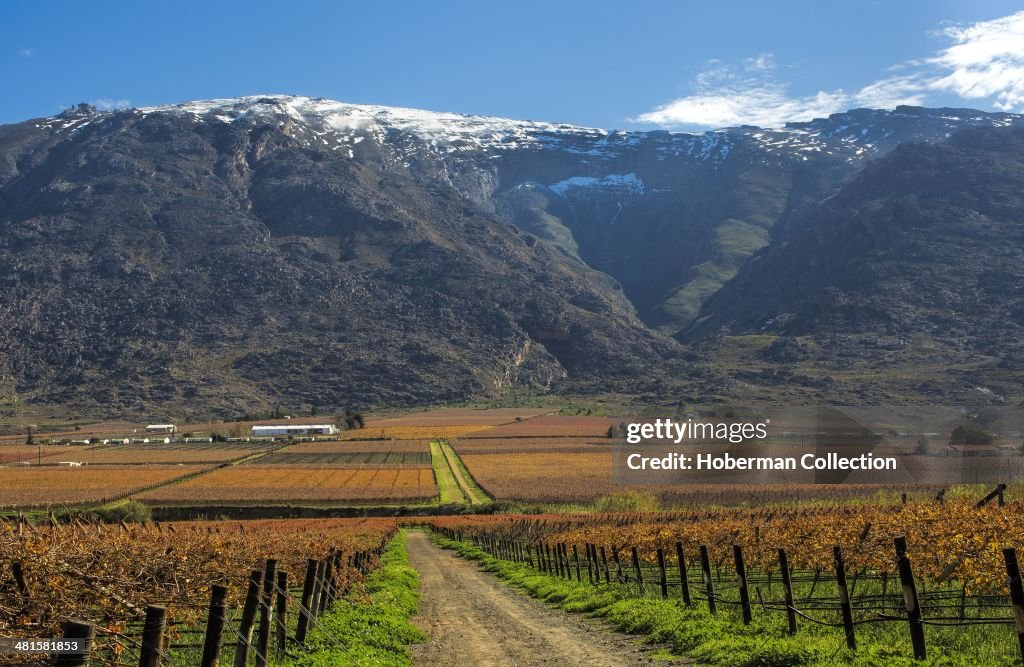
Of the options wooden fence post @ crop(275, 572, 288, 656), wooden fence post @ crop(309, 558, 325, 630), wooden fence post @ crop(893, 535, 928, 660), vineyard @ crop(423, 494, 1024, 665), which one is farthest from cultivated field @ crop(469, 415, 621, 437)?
wooden fence post @ crop(893, 535, 928, 660)

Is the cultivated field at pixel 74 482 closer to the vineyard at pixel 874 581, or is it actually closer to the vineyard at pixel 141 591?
the vineyard at pixel 141 591

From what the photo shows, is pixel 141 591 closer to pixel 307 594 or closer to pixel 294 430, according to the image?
pixel 307 594

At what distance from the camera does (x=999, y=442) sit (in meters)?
72.6

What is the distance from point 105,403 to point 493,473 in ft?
461

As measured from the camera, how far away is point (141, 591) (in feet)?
34.9

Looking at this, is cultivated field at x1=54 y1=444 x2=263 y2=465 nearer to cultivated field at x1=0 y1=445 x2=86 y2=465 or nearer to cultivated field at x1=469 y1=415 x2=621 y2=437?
cultivated field at x1=0 y1=445 x2=86 y2=465

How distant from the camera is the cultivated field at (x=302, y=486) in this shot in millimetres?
71812

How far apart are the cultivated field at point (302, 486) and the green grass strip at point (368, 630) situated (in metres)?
49.0

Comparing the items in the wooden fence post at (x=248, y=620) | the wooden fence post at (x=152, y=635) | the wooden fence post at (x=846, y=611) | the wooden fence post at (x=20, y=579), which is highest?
→ the wooden fence post at (x=20, y=579)

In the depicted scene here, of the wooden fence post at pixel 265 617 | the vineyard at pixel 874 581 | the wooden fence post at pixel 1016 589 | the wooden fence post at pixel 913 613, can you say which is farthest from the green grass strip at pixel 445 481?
the wooden fence post at pixel 1016 589

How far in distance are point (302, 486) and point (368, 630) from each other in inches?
2644

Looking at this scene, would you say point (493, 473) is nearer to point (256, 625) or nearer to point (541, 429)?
point (541, 429)

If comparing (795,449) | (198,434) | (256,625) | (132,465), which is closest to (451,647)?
(256,625)

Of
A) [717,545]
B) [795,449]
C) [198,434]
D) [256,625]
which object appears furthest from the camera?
[198,434]
